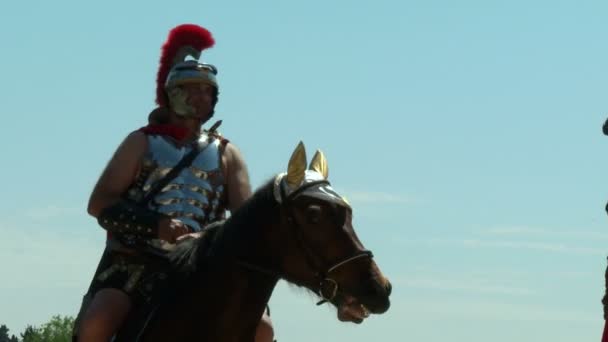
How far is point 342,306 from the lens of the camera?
14.4 m

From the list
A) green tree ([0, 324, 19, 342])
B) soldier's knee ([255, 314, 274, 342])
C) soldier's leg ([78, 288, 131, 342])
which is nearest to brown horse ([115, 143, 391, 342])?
soldier's leg ([78, 288, 131, 342])

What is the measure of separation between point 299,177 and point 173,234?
4.81ft

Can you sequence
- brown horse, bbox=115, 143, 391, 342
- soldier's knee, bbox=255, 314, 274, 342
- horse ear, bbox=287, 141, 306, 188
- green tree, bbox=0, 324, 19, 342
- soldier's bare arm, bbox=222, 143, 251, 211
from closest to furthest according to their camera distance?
brown horse, bbox=115, 143, 391, 342
horse ear, bbox=287, 141, 306, 188
soldier's knee, bbox=255, 314, 274, 342
soldier's bare arm, bbox=222, 143, 251, 211
green tree, bbox=0, 324, 19, 342

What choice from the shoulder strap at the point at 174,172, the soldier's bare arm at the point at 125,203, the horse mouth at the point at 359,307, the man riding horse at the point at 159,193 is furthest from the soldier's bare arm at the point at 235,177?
the horse mouth at the point at 359,307

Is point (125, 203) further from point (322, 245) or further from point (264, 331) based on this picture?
point (322, 245)

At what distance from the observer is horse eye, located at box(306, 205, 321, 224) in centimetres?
1468

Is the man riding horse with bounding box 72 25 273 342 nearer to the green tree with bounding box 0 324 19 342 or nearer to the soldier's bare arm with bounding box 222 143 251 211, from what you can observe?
the soldier's bare arm with bounding box 222 143 251 211

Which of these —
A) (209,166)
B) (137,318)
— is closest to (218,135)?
(209,166)

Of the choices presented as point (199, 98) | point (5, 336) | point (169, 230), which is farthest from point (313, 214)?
point (5, 336)

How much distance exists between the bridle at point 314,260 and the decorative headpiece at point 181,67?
2294 mm

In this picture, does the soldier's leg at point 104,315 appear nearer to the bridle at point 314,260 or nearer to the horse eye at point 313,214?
the bridle at point 314,260

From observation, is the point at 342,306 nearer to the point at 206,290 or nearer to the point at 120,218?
the point at 206,290

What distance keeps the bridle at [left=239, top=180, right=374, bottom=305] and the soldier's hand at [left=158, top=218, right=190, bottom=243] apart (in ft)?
3.48

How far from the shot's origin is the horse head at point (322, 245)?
47.1 ft
